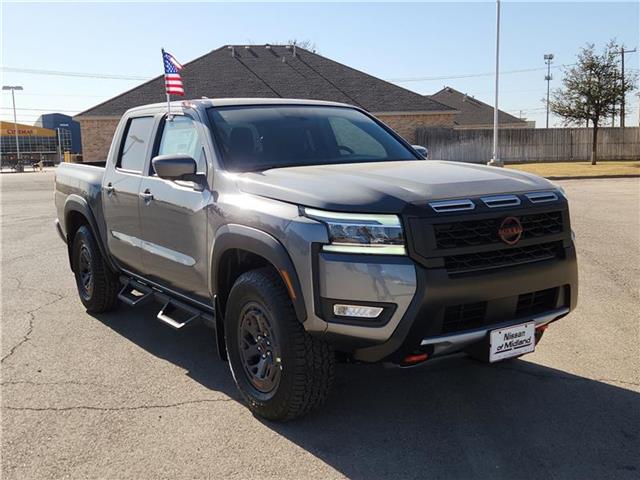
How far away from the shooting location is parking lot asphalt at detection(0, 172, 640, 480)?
3.29m

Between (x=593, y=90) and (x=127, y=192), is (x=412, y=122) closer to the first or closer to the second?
(x=593, y=90)

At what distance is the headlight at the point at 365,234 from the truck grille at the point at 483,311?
0.45m

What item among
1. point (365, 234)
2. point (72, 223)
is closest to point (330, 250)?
point (365, 234)

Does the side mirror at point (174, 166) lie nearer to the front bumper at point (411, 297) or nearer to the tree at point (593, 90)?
the front bumper at point (411, 297)

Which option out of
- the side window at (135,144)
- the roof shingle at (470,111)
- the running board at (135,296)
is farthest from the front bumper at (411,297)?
the roof shingle at (470,111)

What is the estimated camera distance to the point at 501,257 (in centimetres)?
344

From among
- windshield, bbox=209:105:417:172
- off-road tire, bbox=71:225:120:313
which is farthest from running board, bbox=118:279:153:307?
windshield, bbox=209:105:417:172

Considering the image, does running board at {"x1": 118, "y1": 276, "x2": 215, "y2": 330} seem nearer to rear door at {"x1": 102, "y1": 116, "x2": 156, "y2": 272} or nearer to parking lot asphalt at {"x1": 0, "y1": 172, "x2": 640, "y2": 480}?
rear door at {"x1": 102, "y1": 116, "x2": 156, "y2": 272}

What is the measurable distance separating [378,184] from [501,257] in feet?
2.58

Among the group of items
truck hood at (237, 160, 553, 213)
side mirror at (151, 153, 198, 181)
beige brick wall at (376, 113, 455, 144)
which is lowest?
truck hood at (237, 160, 553, 213)

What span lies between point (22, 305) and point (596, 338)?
5695mm

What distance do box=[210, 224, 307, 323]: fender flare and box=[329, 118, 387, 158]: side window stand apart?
4.47ft

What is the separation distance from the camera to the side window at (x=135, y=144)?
533cm

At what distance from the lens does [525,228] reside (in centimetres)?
353
